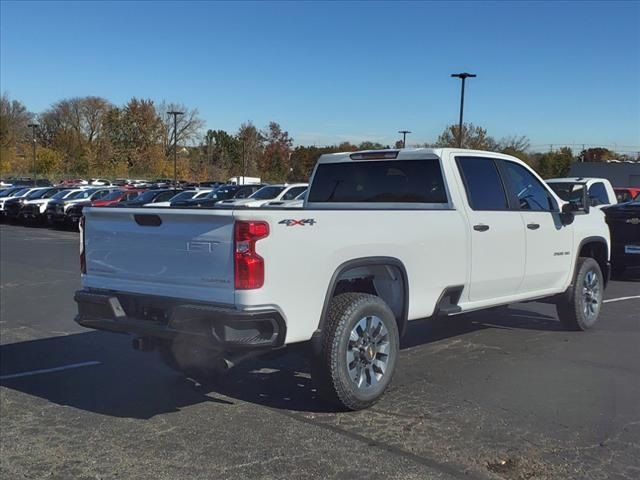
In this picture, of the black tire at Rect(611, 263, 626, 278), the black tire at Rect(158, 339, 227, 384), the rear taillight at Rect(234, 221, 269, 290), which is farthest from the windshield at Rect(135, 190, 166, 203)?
the rear taillight at Rect(234, 221, 269, 290)

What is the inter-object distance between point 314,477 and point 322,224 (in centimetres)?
164

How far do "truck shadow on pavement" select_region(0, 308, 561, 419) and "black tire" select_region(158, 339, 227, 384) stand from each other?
0.33 feet

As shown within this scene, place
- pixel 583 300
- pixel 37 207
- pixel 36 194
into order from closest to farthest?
pixel 583 300 → pixel 37 207 → pixel 36 194

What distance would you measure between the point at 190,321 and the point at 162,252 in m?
0.60

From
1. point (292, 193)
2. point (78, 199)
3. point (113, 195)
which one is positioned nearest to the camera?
point (292, 193)

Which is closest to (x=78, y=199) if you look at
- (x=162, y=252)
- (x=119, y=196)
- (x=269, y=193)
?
(x=119, y=196)

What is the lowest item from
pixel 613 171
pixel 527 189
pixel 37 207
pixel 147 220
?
pixel 37 207

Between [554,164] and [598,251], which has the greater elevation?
[554,164]

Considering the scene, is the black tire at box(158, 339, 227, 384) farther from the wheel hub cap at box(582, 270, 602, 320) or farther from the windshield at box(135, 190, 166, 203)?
the windshield at box(135, 190, 166, 203)

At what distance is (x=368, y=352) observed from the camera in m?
4.98

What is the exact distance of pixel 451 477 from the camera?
3.82 meters

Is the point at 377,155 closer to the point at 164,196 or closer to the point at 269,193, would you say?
the point at 269,193

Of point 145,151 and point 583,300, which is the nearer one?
point 583,300

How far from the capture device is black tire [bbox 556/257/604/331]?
7566mm
